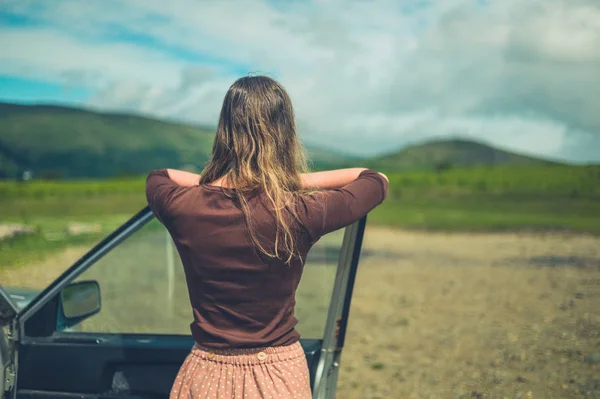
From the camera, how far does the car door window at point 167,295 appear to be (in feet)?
8.79

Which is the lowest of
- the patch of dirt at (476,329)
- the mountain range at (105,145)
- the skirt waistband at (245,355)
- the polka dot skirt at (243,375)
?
the patch of dirt at (476,329)

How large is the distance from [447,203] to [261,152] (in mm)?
41722

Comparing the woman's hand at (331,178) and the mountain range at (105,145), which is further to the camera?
the mountain range at (105,145)

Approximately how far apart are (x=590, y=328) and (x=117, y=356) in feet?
22.2

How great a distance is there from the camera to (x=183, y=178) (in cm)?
175

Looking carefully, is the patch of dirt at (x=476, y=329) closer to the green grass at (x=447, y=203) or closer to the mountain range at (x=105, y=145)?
the green grass at (x=447, y=203)

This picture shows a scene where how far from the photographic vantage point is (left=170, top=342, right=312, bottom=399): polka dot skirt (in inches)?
63.8

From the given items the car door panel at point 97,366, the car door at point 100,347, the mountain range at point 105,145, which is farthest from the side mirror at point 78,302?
the mountain range at point 105,145

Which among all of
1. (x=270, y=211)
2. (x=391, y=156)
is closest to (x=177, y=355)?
(x=270, y=211)

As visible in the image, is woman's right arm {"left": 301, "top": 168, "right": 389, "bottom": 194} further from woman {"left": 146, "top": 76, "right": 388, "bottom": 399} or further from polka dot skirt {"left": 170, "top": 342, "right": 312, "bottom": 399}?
polka dot skirt {"left": 170, "top": 342, "right": 312, "bottom": 399}

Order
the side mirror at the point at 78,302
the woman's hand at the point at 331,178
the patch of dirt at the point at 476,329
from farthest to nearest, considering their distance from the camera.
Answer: the patch of dirt at the point at 476,329
the side mirror at the point at 78,302
the woman's hand at the point at 331,178

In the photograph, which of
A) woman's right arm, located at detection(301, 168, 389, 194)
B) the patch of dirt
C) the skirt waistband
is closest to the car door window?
woman's right arm, located at detection(301, 168, 389, 194)

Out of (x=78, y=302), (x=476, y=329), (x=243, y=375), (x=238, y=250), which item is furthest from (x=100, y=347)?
(x=476, y=329)

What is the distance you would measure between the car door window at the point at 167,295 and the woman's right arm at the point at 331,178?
70cm
